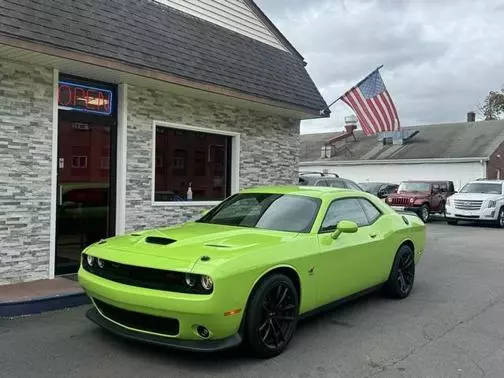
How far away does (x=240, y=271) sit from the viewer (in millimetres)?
4367

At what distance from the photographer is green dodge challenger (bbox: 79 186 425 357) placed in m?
4.27

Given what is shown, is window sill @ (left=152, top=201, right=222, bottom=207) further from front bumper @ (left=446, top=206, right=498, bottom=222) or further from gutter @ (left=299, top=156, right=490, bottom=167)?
gutter @ (left=299, top=156, right=490, bottom=167)

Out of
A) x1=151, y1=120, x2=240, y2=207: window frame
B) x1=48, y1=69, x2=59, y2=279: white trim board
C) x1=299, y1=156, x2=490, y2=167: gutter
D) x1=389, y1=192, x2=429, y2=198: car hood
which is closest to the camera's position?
x1=48, y1=69, x2=59, y2=279: white trim board

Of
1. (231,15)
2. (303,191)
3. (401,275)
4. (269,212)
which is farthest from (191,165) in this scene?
(401,275)

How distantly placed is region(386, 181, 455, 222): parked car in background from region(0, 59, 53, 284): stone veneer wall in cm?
1655

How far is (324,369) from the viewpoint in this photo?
14.7ft

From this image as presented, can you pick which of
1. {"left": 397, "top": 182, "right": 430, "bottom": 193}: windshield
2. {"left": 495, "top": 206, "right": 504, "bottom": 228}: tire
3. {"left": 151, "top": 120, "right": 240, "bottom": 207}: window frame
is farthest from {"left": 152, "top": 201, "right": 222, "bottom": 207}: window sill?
{"left": 397, "top": 182, "right": 430, "bottom": 193}: windshield

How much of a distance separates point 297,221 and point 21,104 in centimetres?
407

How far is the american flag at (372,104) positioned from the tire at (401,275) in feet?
21.6

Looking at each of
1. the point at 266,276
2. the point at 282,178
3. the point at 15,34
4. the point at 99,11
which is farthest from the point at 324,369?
the point at 282,178

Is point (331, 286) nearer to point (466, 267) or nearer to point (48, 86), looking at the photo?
point (48, 86)

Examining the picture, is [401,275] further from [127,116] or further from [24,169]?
[24,169]

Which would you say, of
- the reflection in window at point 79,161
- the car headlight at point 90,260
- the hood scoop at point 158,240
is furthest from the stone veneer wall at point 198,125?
the hood scoop at point 158,240

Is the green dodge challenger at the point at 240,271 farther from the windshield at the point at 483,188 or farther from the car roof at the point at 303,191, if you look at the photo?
the windshield at the point at 483,188
